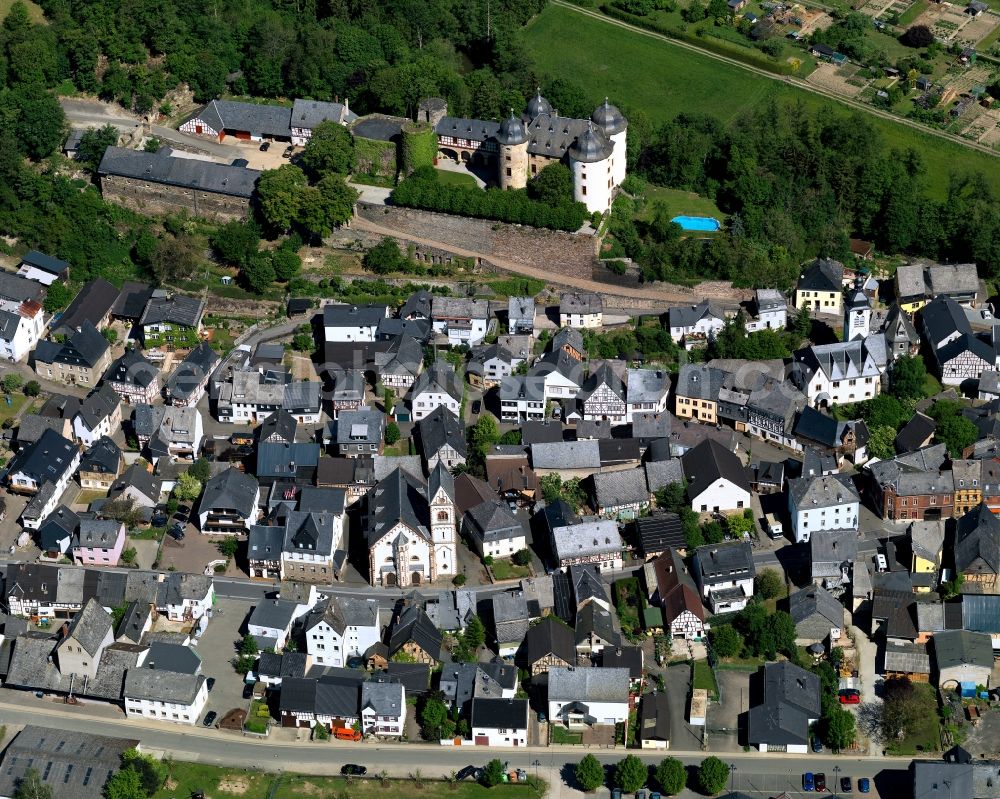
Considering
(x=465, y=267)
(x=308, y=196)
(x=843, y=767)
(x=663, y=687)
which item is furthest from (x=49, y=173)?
(x=843, y=767)

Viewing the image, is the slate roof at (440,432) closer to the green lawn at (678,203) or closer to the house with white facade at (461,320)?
the house with white facade at (461,320)

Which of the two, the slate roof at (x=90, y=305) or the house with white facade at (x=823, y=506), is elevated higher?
the house with white facade at (x=823, y=506)

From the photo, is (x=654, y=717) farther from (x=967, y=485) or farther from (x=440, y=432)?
(x=967, y=485)

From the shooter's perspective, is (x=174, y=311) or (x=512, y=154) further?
(x=512, y=154)

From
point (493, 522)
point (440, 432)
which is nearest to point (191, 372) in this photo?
point (440, 432)

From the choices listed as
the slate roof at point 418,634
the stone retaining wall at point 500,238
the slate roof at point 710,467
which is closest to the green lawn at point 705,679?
the slate roof at point 710,467

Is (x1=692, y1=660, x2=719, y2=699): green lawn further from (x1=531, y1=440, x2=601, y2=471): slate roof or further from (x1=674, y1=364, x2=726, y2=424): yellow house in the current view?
(x1=674, y1=364, x2=726, y2=424): yellow house

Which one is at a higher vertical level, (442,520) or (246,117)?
(246,117)
